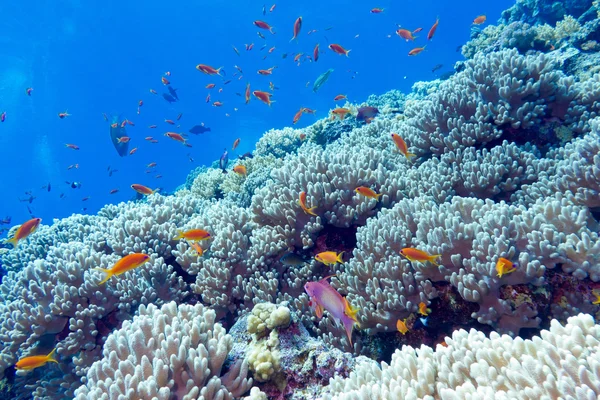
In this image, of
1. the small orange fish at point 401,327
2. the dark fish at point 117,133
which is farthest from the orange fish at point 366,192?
the dark fish at point 117,133

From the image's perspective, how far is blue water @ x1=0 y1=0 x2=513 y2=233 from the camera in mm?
75438

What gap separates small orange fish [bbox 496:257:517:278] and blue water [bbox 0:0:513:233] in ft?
249

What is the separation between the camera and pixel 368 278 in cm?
375

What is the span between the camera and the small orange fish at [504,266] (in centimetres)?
280

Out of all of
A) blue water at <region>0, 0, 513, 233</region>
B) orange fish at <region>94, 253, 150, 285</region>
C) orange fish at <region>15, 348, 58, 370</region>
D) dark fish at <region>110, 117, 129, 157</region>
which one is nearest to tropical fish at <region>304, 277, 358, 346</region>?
orange fish at <region>94, 253, 150, 285</region>

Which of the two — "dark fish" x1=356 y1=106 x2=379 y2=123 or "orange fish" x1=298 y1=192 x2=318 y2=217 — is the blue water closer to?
"dark fish" x1=356 y1=106 x2=379 y2=123

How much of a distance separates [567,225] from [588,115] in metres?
3.43

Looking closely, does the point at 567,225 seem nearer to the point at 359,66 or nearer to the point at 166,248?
the point at 166,248

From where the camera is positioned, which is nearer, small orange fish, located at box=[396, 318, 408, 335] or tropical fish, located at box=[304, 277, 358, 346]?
tropical fish, located at box=[304, 277, 358, 346]

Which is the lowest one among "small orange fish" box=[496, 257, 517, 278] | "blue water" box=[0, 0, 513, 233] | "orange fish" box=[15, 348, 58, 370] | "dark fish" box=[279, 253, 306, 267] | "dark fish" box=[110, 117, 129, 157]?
"small orange fish" box=[496, 257, 517, 278]

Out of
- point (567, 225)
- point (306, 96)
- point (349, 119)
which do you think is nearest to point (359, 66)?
point (306, 96)

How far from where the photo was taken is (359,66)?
11956 centimetres

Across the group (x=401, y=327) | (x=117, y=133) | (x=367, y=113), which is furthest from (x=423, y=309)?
(x=117, y=133)

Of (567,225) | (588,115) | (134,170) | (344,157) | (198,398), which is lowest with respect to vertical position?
(567,225)
